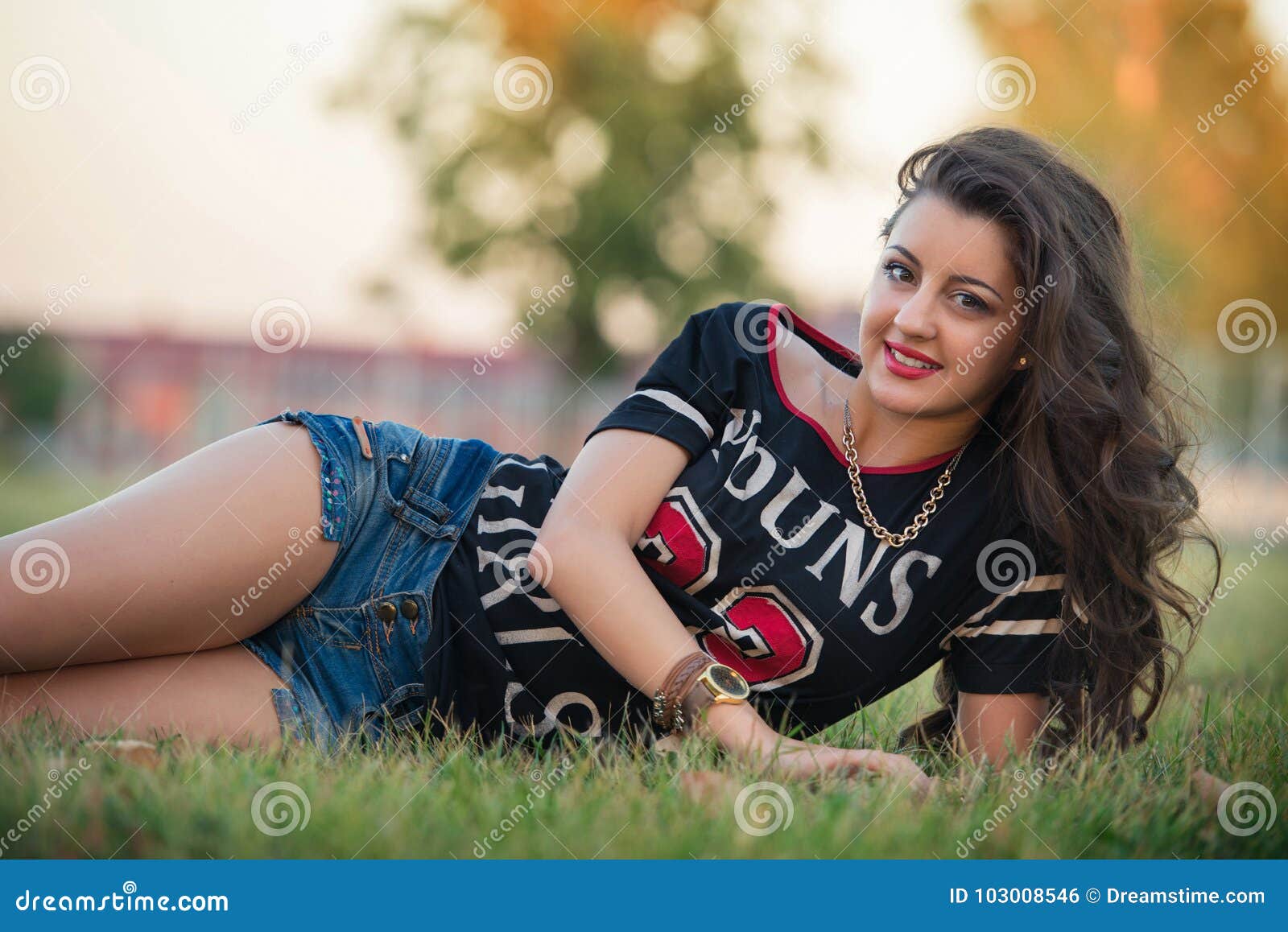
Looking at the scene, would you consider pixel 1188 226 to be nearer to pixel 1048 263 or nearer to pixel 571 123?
pixel 571 123

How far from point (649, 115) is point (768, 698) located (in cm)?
1556

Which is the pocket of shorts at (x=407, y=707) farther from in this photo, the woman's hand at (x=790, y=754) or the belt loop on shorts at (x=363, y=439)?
the woman's hand at (x=790, y=754)

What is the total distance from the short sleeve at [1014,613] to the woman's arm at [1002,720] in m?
0.02

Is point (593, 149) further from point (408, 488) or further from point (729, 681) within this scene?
point (729, 681)

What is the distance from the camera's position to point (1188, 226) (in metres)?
19.1

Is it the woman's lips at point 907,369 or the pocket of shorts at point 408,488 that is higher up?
the woman's lips at point 907,369

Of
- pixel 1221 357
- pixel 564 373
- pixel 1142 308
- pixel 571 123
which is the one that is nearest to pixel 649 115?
pixel 571 123

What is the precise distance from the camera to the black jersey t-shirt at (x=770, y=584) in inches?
97.4

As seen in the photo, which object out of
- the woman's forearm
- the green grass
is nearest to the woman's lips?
the woman's forearm

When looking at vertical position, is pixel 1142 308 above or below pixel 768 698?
above

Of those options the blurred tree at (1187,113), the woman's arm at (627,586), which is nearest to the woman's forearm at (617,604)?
the woman's arm at (627,586)

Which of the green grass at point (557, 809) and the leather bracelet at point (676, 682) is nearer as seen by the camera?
the green grass at point (557, 809)

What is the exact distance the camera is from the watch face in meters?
2.33

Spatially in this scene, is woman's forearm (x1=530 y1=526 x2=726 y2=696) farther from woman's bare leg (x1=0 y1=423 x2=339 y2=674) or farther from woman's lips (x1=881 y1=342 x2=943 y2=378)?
woman's lips (x1=881 y1=342 x2=943 y2=378)
